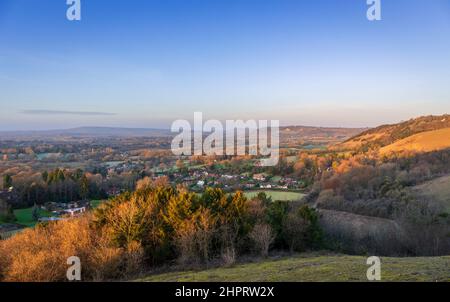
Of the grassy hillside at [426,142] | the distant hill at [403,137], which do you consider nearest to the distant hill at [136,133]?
the distant hill at [403,137]

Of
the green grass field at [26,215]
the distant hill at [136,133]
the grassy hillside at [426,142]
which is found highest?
the distant hill at [136,133]

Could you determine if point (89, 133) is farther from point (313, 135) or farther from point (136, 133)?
point (313, 135)

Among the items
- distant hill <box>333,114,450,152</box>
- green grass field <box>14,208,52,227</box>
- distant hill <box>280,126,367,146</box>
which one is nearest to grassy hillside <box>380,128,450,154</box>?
distant hill <box>333,114,450,152</box>

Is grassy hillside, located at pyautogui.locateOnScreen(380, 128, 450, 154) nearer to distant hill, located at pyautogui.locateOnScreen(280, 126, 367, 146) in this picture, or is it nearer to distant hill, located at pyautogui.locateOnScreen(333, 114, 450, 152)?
distant hill, located at pyautogui.locateOnScreen(333, 114, 450, 152)

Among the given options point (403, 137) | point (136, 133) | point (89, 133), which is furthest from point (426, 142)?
point (89, 133)

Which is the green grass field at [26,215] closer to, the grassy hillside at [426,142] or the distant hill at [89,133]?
the distant hill at [89,133]
